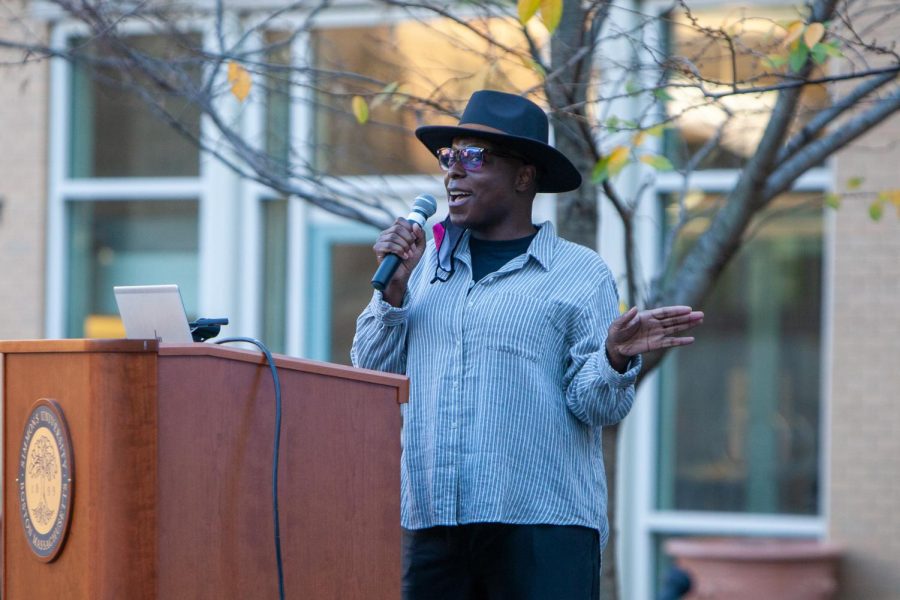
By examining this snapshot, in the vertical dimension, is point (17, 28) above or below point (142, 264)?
above

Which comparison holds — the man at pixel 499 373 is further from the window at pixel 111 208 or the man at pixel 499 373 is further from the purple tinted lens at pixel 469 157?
the window at pixel 111 208

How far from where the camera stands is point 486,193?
3506 mm

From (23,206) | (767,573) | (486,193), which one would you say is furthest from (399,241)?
(23,206)

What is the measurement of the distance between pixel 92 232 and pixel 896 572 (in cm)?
563

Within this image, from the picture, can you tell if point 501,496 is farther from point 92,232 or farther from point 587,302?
point 92,232

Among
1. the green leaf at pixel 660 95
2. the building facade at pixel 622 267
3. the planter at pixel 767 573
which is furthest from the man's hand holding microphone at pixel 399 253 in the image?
the planter at pixel 767 573

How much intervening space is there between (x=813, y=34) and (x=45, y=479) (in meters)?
2.47

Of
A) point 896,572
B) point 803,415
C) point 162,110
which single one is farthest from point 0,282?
point 896,572

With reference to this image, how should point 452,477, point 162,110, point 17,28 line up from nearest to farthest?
point 452,477 → point 162,110 → point 17,28

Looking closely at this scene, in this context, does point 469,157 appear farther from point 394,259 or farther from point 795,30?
point 795,30

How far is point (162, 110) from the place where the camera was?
5.06m

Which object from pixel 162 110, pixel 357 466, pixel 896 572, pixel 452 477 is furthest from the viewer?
pixel 896 572

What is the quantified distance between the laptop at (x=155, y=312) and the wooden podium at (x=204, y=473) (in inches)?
8.1

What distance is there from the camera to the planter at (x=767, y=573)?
23.6 feet
